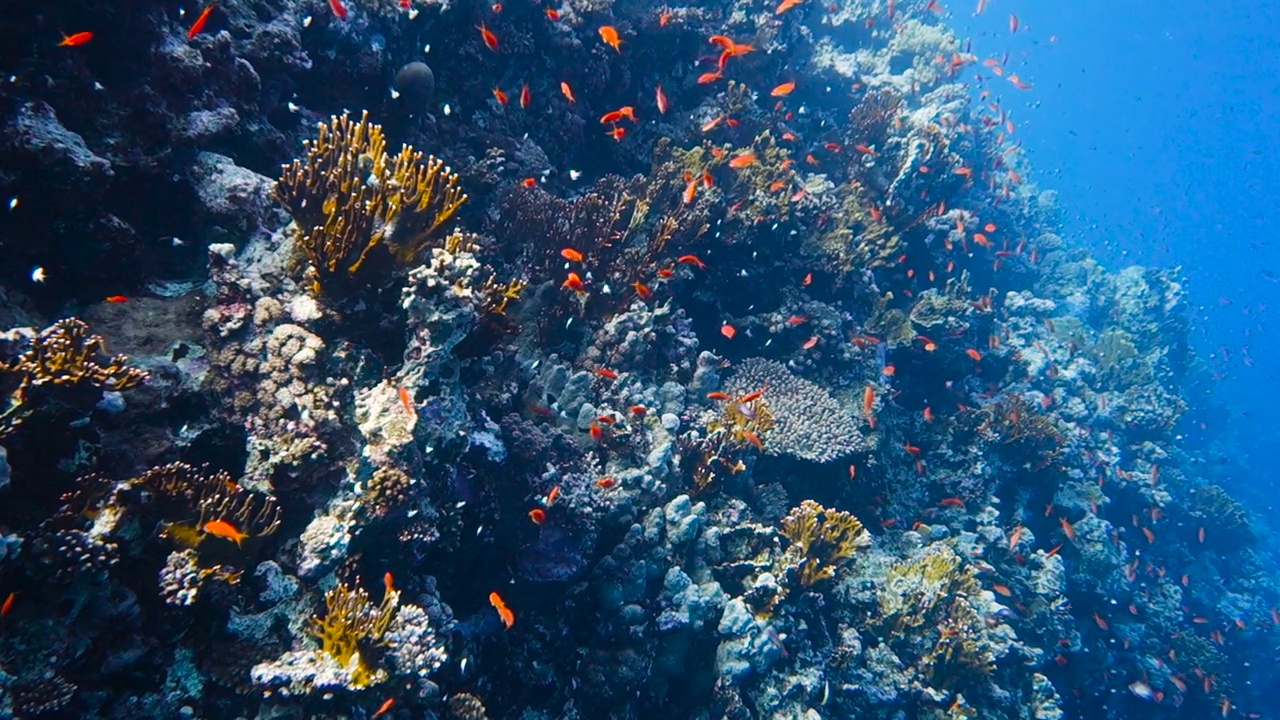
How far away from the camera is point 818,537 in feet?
23.3

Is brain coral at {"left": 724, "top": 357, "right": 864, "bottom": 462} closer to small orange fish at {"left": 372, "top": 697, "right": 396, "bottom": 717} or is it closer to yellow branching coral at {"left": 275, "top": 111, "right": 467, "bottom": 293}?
yellow branching coral at {"left": 275, "top": 111, "right": 467, "bottom": 293}

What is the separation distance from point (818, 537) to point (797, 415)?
164 cm

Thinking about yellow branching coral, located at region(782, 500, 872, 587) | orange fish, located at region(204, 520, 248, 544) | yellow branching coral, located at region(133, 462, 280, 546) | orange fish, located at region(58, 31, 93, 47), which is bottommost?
orange fish, located at region(204, 520, 248, 544)

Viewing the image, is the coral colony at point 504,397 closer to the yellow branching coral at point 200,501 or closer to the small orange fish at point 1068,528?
the yellow branching coral at point 200,501

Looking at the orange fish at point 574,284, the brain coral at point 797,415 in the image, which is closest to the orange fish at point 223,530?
the orange fish at point 574,284

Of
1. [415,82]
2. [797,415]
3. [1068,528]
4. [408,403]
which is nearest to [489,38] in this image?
[415,82]

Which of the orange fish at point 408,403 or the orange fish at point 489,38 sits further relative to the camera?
the orange fish at point 489,38

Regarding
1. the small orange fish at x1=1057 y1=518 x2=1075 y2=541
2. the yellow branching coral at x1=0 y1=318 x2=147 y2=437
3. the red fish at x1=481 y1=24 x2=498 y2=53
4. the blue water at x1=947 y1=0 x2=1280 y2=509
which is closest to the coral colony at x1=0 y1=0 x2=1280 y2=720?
the yellow branching coral at x1=0 y1=318 x2=147 y2=437

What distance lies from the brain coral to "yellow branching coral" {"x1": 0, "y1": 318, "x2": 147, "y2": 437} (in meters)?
6.17

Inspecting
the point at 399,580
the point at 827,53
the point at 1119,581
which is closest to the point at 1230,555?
the point at 1119,581

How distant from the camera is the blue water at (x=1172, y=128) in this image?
72.6 m

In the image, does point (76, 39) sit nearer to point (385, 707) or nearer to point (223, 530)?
point (223, 530)

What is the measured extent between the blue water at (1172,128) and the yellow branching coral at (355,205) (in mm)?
59783

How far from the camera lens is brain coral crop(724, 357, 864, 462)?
25.6 ft
